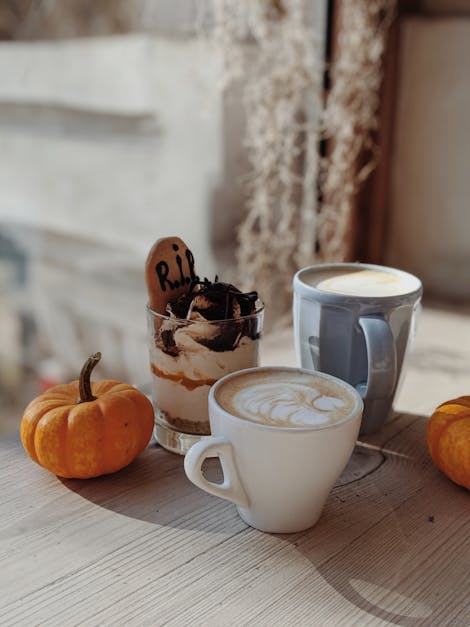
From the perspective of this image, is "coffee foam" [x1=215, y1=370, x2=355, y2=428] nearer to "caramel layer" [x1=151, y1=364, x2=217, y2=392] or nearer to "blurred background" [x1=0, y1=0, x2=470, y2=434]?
"caramel layer" [x1=151, y1=364, x2=217, y2=392]

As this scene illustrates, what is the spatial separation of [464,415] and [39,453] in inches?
16.4

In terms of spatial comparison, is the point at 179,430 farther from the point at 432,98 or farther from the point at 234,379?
the point at 432,98

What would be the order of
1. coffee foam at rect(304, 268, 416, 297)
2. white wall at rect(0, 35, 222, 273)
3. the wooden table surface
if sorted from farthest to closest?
white wall at rect(0, 35, 222, 273)
coffee foam at rect(304, 268, 416, 297)
the wooden table surface

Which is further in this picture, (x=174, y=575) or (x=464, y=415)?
(x=464, y=415)

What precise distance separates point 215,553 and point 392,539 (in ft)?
0.51

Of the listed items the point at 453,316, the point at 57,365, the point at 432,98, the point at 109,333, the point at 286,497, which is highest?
the point at 432,98

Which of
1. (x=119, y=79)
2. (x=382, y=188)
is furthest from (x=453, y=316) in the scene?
(x=119, y=79)

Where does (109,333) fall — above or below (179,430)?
below

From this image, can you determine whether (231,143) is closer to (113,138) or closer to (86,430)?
(113,138)

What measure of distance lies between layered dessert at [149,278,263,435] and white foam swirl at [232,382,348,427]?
2.6 inches

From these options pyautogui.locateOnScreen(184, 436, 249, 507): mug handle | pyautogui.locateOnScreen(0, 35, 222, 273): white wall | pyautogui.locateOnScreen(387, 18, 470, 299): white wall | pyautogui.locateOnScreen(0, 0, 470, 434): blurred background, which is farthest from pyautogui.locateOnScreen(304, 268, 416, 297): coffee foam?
pyautogui.locateOnScreen(0, 35, 222, 273): white wall

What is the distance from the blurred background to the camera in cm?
151

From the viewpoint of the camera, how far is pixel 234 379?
657 mm

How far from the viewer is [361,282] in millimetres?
808
